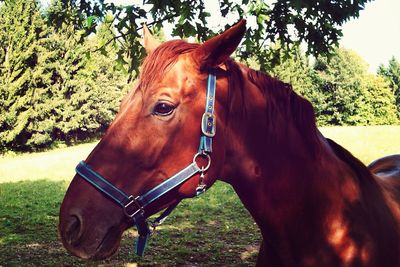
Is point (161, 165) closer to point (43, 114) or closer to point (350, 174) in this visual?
point (350, 174)

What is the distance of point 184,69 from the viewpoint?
5.51 feet

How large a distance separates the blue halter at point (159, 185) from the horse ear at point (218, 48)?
7 centimetres

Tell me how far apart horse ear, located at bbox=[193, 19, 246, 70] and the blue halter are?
0.07 m

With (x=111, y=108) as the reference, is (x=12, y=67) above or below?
above

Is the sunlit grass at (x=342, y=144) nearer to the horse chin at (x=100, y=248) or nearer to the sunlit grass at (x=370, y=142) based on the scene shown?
the sunlit grass at (x=370, y=142)

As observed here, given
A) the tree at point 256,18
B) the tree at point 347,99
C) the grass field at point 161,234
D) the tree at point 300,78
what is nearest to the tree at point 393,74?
the tree at point 347,99

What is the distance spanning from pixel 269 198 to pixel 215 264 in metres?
4.04

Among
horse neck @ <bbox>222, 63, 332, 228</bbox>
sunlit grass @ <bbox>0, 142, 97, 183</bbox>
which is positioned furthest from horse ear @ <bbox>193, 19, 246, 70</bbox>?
sunlit grass @ <bbox>0, 142, 97, 183</bbox>

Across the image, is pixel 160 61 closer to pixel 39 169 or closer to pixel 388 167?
pixel 388 167

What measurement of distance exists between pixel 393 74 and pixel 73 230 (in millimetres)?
46226

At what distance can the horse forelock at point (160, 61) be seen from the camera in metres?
1.67

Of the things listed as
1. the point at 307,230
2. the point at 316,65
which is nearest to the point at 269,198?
the point at 307,230

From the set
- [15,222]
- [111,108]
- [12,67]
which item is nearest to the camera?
[15,222]

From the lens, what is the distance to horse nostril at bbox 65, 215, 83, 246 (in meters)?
1.52
